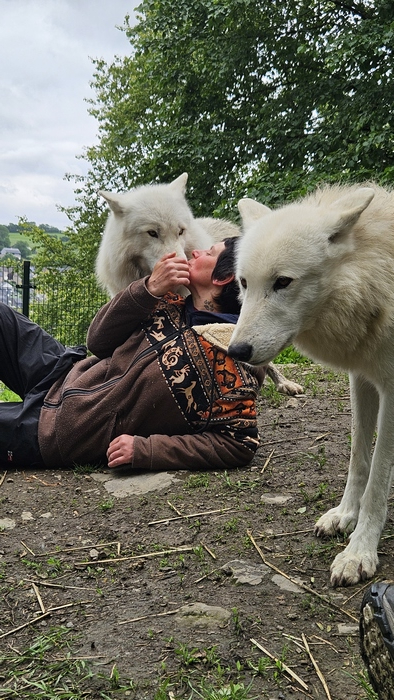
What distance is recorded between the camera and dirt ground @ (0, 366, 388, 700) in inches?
69.3

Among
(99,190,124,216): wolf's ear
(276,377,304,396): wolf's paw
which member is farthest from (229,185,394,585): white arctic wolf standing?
(276,377,304,396): wolf's paw

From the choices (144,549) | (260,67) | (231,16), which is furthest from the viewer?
(260,67)

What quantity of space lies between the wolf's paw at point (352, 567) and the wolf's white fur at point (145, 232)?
8.37 ft

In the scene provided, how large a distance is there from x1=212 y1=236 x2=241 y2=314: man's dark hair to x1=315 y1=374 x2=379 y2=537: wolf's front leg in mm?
897

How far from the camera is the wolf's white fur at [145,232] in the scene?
4488 millimetres

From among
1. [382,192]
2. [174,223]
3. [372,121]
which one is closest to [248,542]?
[382,192]

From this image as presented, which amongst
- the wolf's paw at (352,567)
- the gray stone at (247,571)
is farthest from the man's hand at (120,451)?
the wolf's paw at (352,567)

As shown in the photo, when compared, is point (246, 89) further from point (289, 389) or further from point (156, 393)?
point (156, 393)

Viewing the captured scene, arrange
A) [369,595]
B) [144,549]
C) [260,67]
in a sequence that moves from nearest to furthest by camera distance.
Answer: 1. [369,595]
2. [144,549]
3. [260,67]

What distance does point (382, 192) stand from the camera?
2.70 meters

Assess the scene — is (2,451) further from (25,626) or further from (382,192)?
(382,192)

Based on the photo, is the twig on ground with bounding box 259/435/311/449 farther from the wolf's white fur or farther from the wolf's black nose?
the wolf's black nose

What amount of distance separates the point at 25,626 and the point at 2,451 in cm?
162

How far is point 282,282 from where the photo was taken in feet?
7.74
